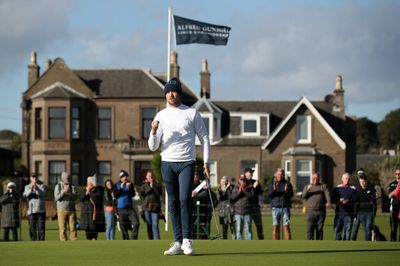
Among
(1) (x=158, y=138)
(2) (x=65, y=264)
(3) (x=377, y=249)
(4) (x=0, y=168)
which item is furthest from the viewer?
(4) (x=0, y=168)

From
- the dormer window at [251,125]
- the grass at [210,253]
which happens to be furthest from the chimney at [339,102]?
the grass at [210,253]

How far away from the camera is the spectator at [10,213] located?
25.2 meters

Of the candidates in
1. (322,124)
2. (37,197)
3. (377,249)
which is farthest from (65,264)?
(322,124)

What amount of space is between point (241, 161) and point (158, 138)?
5536cm

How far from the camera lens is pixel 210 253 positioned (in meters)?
12.8

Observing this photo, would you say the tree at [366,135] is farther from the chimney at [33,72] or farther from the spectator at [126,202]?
the spectator at [126,202]

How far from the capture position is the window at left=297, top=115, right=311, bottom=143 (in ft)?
221

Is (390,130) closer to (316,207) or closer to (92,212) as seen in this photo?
(92,212)

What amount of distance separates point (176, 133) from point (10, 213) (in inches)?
527

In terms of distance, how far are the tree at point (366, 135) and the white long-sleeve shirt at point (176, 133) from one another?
131m

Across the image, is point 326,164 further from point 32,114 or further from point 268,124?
point 32,114

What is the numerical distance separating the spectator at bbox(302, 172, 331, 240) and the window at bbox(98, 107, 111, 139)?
1792 inches

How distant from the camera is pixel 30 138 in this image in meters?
69.3

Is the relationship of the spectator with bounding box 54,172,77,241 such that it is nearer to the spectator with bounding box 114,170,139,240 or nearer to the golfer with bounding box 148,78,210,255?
the spectator with bounding box 114,170,139,240
